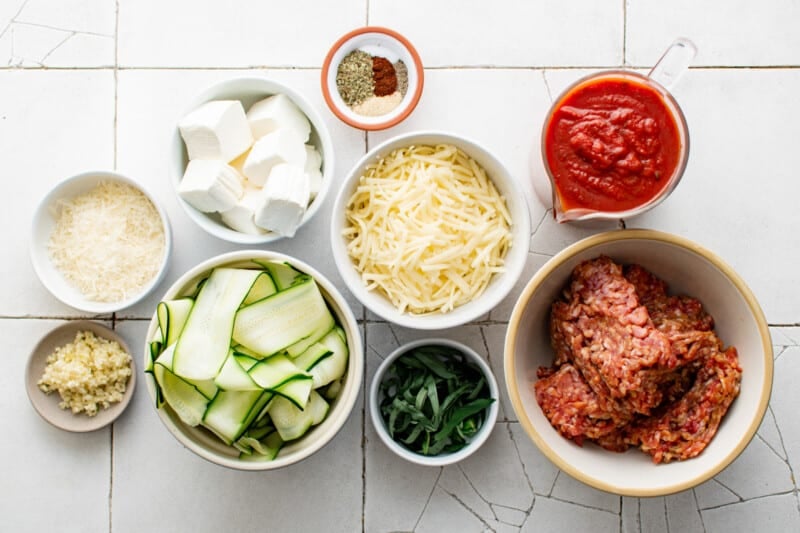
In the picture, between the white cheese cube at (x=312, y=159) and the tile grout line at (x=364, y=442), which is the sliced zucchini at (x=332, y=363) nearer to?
the tile grout line at (x=364, y=442)

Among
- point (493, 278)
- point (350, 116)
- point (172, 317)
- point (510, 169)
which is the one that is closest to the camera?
point (172, 317)

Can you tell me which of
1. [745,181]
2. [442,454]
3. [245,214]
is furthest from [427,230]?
[745,181]

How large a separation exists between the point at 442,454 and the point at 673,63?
3.45 ft

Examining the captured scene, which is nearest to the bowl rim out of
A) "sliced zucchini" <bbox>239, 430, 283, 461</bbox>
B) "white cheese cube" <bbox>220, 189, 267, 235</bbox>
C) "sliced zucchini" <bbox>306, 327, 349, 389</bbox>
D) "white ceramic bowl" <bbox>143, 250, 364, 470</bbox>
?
"white cheese cube" <bbox>220, 189, 267, 235</bbox>

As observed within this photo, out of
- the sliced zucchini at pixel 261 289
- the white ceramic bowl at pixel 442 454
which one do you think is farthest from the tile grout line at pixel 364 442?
the sliced zucchini at pixel 261 289

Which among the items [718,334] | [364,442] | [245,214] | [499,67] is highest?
[499,67]

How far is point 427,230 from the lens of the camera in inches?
62.5

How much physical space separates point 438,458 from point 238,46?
3.79ft

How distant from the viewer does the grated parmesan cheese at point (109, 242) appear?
5.72ft

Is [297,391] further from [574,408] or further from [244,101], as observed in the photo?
[244,101]

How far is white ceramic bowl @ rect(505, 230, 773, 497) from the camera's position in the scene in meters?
1.50

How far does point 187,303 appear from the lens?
1552 millimetres

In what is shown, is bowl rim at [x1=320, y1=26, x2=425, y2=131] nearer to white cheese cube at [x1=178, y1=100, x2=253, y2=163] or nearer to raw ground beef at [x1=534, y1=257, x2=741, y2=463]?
white cheese cube at [x1=178, y1=100, x2=253, y2=163]

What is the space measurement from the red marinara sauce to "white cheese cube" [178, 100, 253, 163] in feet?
2.27
